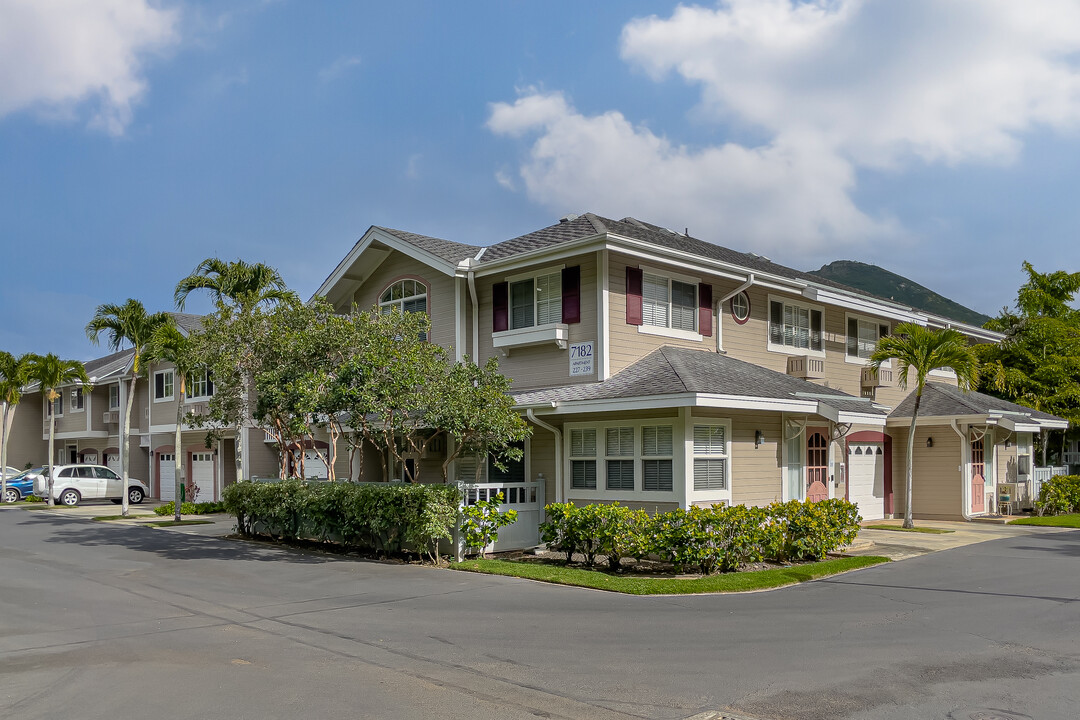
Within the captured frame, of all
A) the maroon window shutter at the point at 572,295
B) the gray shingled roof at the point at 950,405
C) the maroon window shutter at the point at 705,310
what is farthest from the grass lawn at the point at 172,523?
the gray shingled roof at the point at 950,405

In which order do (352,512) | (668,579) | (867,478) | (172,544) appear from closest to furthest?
(668,579), (352,512), (172,544), (867,478)

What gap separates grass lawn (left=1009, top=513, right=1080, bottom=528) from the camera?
2212 cm

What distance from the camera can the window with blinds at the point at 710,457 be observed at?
53.4ft

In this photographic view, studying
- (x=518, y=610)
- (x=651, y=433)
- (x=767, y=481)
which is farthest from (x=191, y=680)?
(x=767, y=481)

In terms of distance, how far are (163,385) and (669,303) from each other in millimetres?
25282

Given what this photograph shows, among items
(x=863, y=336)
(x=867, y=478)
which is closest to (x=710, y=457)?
(x=867, y=478)

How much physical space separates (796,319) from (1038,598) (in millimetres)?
11653

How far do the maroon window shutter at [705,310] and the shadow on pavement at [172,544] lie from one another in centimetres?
930

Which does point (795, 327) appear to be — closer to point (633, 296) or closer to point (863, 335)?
point (863, 335)

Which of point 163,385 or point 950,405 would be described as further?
point 163,385

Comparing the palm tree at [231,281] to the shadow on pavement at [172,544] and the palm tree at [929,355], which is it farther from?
the palm tree at [929,355]

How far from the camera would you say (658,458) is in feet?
53.8

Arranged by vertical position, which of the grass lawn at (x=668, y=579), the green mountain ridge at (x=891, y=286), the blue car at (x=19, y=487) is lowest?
the blue car at (x=19, y=487)

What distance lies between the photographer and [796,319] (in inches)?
888
